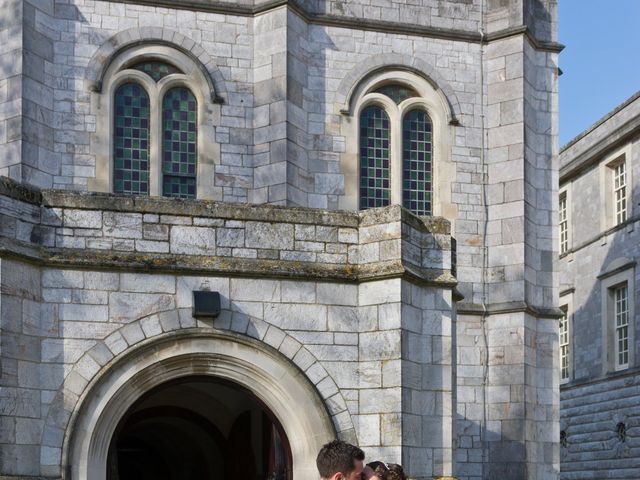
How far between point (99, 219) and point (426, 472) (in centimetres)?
412

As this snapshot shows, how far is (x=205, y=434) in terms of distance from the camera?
1641 cm

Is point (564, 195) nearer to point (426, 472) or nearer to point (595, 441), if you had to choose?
point (595, 441)

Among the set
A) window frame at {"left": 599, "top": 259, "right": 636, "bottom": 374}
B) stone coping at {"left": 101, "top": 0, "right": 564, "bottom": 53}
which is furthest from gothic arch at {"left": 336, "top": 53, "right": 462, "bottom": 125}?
window frame at {"left": 599, "top": 259, "right": 636, "bottom": 374}

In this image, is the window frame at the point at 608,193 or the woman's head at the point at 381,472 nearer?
the woman's head at the point at 381,472

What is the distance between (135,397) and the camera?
11797 mm

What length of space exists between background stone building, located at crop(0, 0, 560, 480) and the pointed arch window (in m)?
0.04

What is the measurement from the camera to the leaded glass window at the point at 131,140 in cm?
2025

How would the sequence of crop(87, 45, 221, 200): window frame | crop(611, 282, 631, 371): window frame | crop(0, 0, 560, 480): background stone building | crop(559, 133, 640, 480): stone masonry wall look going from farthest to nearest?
crop(611, 282, 631, 371): window frame, crop(559, 133, 640, 480): stone masonry wall, crop(87, 45, 221, 200): window frame, crop(0, 0, 560, 480): background stone building

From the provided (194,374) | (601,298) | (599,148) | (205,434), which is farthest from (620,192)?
(194,374)

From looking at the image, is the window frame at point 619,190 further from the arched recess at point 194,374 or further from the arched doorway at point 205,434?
the arched recess at point 194,374

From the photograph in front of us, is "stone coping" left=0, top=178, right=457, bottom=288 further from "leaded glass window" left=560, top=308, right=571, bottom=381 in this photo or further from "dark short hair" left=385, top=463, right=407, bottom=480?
"leaded glass window" left=560, top=308, right=571, bottom=381

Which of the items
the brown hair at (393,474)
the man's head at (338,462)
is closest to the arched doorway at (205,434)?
the brown hair at (393,474)

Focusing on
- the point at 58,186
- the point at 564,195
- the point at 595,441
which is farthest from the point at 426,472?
the point at 564,195

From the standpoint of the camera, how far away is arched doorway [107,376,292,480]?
12602 mm
